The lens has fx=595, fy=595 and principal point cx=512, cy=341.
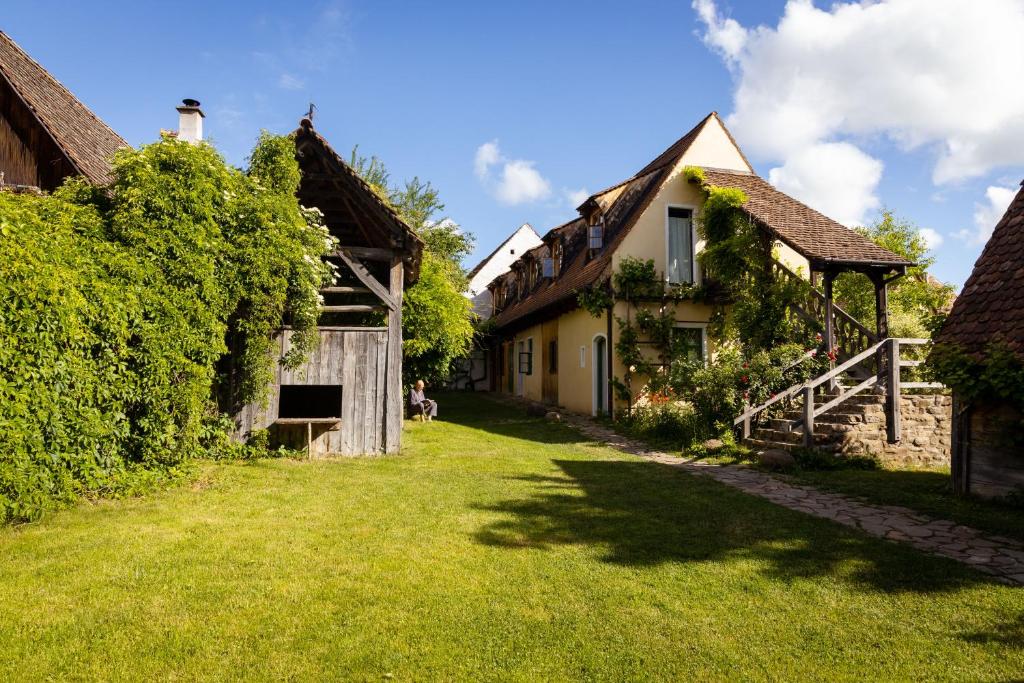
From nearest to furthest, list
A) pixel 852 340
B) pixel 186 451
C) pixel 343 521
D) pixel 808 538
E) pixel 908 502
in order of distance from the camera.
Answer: pixel 808 538 → pixel 343 521 → pixel 908 502 → pixel 186 451 → pixel 852 340

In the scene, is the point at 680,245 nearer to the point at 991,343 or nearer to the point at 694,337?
the point at 694,337

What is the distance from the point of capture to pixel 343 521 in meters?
6.28

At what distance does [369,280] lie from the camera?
34.8ft

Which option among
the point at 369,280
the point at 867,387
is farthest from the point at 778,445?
the point at 369,280

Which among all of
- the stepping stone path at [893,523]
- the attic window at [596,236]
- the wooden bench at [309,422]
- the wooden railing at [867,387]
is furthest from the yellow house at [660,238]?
the wooden bench at [309,422]

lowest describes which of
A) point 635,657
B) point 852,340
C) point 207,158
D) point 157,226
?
point 635,657

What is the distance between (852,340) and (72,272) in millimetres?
13734

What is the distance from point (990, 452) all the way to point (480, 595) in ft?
Answer: 23.0

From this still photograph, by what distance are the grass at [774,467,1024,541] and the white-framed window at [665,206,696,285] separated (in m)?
7.71

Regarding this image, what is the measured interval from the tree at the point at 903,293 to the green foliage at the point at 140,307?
989 cm

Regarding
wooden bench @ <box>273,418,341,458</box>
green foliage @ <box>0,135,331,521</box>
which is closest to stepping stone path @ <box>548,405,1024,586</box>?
wooden bench @ <box>273,418,341,458</box>

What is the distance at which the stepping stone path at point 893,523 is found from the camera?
17.2 feet

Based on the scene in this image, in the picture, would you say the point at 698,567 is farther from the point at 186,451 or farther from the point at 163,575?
the point at 186,451

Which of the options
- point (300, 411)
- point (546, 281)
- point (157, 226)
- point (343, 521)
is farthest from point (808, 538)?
point (546, 281)
